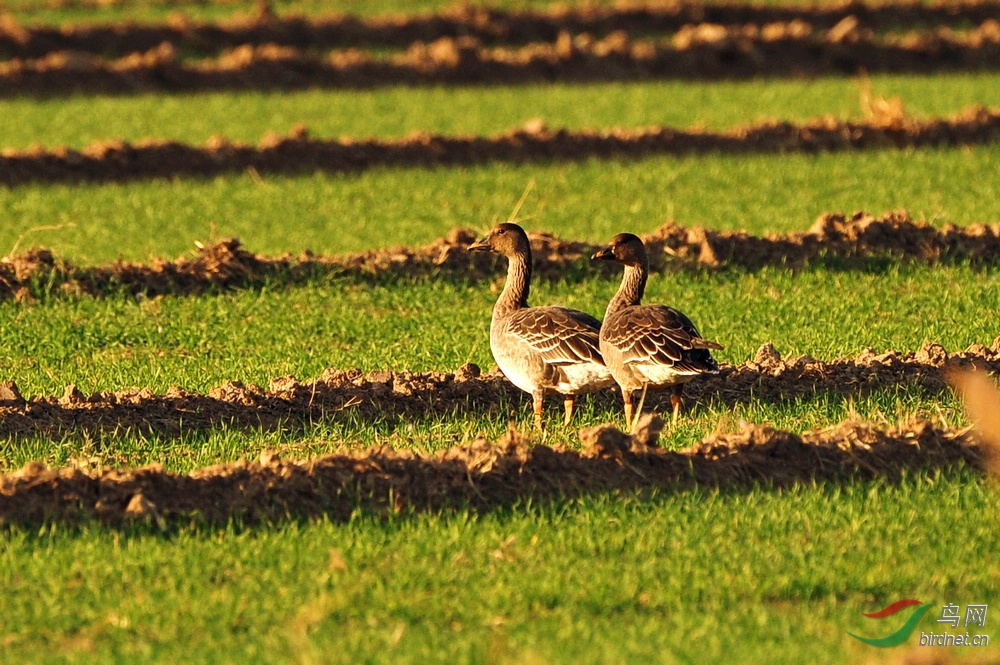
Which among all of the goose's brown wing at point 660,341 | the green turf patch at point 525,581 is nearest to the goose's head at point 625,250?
the goose's brown wing at point 660,341

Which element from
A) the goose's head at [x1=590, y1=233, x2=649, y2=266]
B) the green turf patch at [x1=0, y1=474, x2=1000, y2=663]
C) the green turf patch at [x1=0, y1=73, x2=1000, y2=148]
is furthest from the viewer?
the green turf patch at [x1=0, y1=73, x2=1000, y2=148]

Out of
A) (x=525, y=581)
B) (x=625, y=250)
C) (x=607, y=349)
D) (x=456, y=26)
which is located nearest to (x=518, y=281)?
(x=625, y=250)

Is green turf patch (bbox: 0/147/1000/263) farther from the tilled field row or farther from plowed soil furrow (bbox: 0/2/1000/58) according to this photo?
plowed soil furrow (bbox: 0/2/1000/58)

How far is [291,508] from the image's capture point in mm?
7773

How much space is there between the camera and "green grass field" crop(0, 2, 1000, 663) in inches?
253

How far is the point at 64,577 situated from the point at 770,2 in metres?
32.9

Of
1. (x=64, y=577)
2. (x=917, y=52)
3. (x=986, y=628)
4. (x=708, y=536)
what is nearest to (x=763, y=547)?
(x=708, y=536)

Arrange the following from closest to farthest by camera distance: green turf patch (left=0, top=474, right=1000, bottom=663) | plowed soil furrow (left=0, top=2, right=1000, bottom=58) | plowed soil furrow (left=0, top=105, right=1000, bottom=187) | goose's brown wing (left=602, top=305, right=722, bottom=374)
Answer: green turf patch (left=0, top=474, right=1000, bottom=663) → goose's brown wing (left=602, top=305, right=722, bottom=374) → plowed soil furrow (left=0, top=105, right=1000, bottom=187) → plowed soil furrow (left=0, top=2, right=1000, bottom=58)

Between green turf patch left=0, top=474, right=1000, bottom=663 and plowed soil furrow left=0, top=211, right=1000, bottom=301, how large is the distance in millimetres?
6479

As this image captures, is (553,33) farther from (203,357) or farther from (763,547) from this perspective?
(763,547)

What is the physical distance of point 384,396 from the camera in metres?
10.3

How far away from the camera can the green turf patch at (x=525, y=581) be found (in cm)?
620

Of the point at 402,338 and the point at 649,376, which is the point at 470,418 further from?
the point at 402,338

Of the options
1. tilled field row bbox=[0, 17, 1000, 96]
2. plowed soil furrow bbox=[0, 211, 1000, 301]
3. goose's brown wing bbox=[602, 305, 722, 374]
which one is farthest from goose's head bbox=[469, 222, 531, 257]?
tilled field row bbox=[0, 17, 1000, 96]
